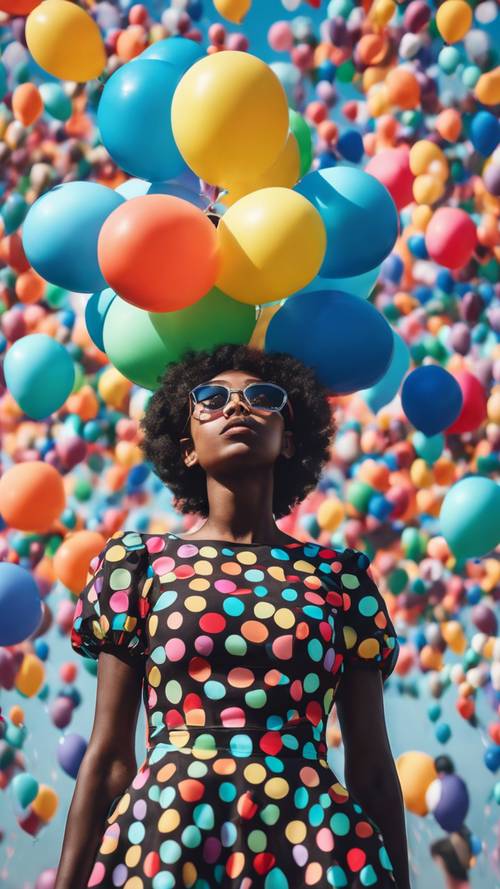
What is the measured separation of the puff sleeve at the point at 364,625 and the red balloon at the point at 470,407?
1.67m

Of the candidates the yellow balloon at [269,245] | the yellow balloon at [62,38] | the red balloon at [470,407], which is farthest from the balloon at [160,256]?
the red balloon at [470,407]

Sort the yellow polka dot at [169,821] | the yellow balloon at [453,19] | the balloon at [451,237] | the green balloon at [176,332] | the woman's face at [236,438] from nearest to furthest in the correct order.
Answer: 1. the yellow polka dot at [169,821]
2. the woman's face at [236,438]
3. the green balloon at [176,332]
4. the balloon at [451,237]
5. the yellow balloon at [453,19]

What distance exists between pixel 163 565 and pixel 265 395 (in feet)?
1.23

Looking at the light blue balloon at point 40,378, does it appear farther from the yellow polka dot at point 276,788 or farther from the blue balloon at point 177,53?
the yellow polka dot at point 276,788

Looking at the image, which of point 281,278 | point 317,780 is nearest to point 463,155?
point 281,278

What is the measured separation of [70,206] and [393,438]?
1.82 meters

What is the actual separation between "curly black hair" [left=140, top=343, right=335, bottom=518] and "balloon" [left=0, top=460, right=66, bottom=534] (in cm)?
110

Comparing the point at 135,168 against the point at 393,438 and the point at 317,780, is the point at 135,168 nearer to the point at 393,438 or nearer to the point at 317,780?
the point at 317,780

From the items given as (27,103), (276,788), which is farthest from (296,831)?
(27,103)

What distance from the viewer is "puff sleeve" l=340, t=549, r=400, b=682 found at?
1.73 metres

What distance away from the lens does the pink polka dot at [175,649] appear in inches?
62.1

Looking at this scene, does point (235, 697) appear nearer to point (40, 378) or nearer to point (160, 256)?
point (160, 256)

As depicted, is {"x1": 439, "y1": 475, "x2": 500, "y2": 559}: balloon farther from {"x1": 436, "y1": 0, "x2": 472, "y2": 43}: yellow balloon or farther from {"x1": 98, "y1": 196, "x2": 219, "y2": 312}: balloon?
{"x1": 436, "y1": 0, "x2": 472, "y2": 43}: yellow balloon


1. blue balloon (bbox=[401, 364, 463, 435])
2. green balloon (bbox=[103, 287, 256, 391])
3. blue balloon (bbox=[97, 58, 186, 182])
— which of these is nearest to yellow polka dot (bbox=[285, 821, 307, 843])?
green balloon (bbox=[103, 287, 256, 391])
